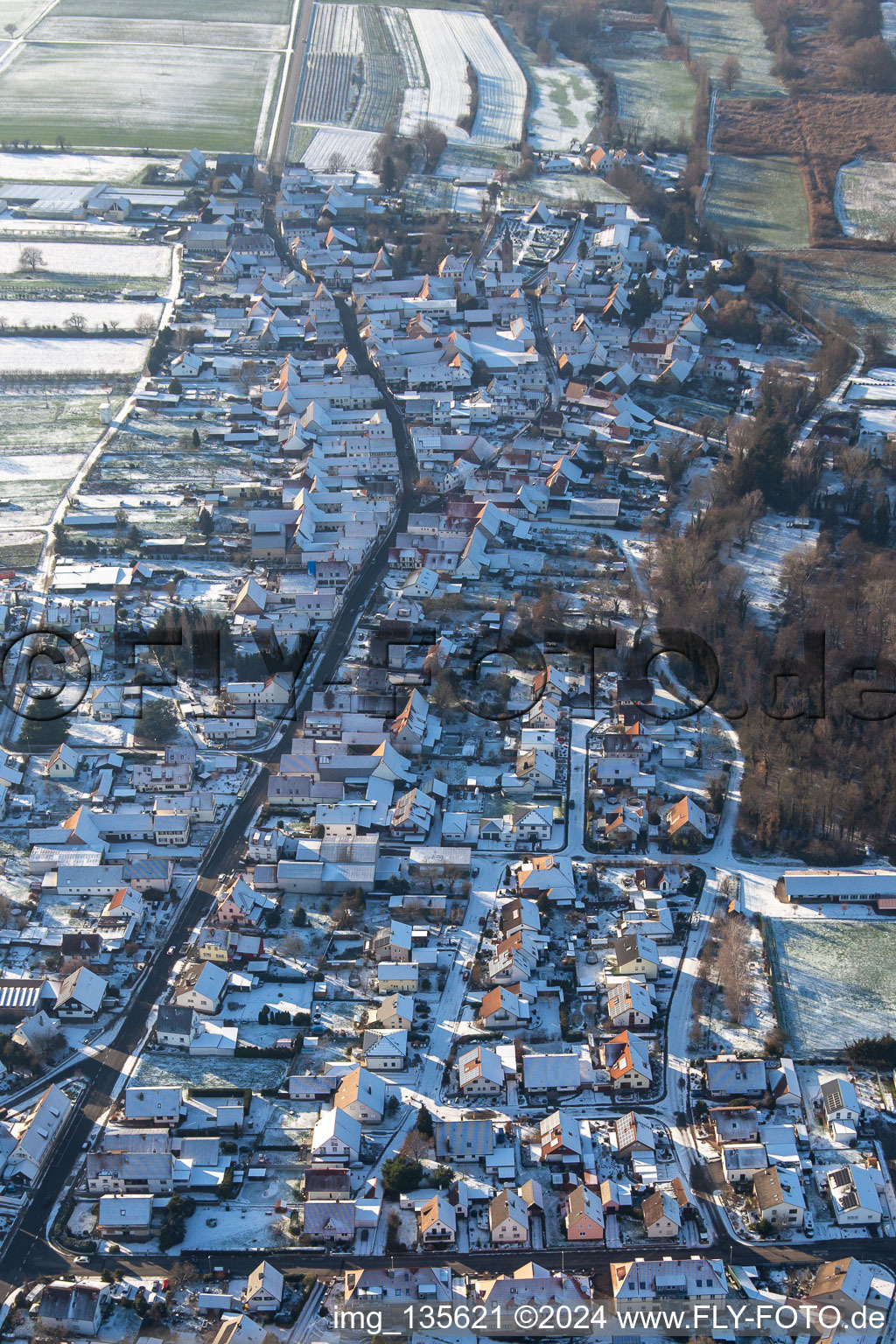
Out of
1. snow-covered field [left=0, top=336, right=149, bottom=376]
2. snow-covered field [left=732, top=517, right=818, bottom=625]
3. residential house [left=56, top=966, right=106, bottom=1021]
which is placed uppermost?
snow-covered field [left=732, top=517, right=818, bottom=625]

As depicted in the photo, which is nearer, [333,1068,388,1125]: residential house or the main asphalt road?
the main asphalt road

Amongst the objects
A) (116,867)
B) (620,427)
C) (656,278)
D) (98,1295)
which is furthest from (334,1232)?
(656,278)

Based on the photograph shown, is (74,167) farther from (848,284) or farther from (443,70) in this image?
(848,284)

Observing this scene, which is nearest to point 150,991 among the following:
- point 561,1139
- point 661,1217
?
point 561,1139

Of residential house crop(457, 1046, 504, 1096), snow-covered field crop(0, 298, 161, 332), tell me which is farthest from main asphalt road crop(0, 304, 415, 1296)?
snow-covered field crop(0, 298, 161, 332)

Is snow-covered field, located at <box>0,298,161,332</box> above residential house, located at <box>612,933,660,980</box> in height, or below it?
above

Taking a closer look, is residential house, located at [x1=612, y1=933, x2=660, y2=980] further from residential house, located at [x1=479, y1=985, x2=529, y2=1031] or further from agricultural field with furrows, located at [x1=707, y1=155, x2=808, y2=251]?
agricultural field with furrows, located at [x1=707, y1=155, x2=808, y2=251]
